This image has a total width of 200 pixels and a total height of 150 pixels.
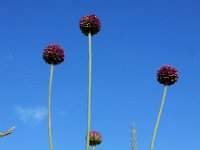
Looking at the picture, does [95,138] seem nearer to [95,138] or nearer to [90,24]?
[95,138]

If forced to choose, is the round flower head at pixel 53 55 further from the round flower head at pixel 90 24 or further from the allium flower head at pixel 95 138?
the allium flower head at pixel 95 138

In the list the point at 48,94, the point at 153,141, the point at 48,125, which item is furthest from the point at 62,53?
the point at 153,141

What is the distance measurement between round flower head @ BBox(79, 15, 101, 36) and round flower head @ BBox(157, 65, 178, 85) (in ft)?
2.51

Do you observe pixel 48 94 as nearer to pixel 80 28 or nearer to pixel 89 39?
pixel 89 39

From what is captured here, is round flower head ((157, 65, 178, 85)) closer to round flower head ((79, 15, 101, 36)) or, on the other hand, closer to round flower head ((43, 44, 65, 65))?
round flower head ((79, 15, 101, 36))

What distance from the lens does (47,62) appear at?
14.6 feet

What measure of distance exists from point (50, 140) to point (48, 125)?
0.20 meters

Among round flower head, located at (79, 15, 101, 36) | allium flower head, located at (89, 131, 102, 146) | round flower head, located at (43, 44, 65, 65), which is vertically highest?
round flower head, located at (79, 15, 101, 36)

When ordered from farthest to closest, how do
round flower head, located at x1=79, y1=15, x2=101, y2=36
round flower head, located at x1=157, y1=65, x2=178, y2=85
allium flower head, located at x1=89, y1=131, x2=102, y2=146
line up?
allium flower head, located at x1=89, y1=131, x2=102, y2=146, round flower head, located at x1=79, y1=15, x2=101, y2=36, round flower head, located at x1=157, y1=65, x2=178, y2=85

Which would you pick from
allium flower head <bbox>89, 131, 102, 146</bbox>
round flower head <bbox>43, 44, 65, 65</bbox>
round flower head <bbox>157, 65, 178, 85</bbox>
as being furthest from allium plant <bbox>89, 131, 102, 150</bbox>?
round flower head <bbox>157, 65, 178, 85</bbox>

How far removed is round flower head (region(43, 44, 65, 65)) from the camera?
4379 millimetres

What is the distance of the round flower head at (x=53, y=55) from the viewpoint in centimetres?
438

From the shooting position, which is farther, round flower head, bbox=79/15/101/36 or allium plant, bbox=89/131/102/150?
allium plant, bbox=89/131/102/150

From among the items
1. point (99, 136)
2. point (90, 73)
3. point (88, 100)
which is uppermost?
point (90, 73)
